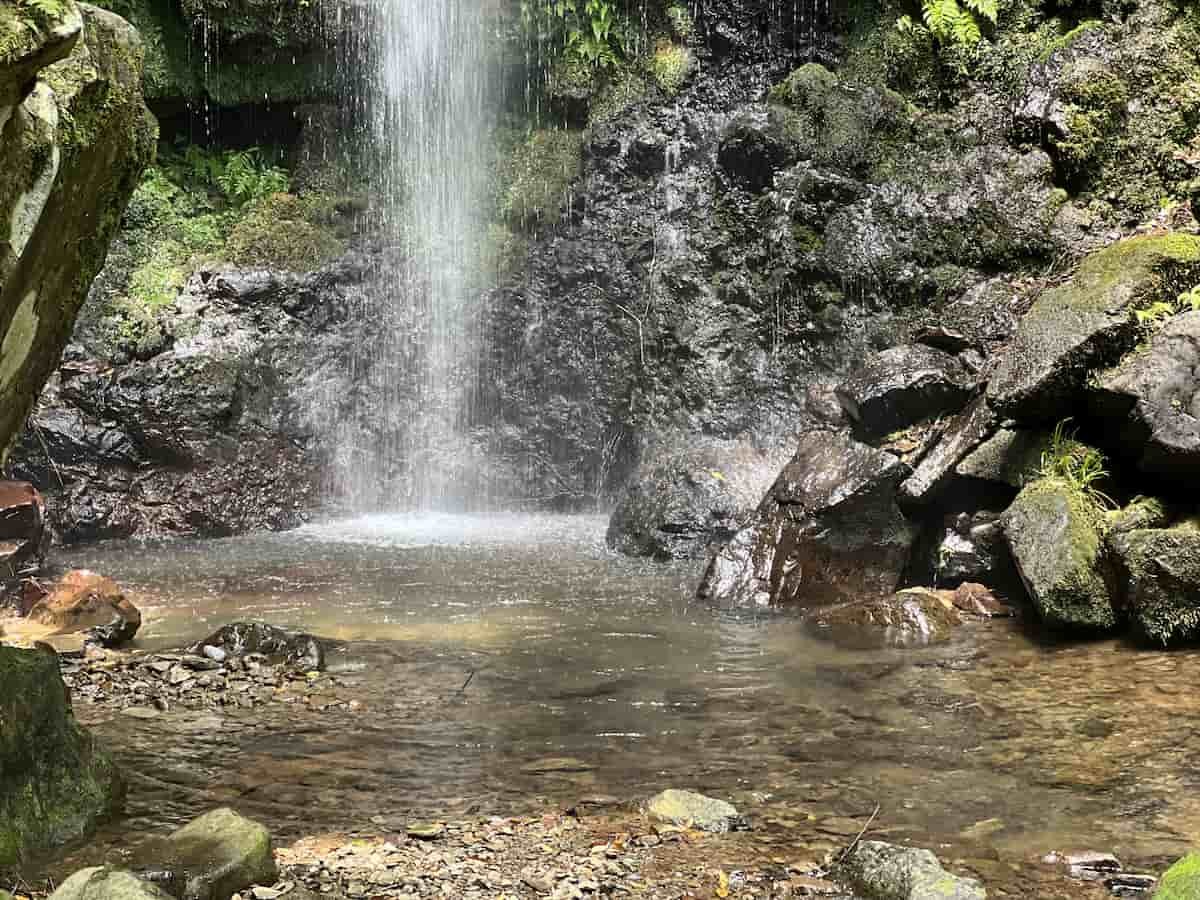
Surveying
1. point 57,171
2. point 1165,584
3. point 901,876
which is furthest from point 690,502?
point 57,171

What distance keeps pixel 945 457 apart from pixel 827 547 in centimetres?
136

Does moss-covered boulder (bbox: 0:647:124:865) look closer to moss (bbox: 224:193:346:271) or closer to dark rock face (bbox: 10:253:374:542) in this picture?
dark rock face (bbox: 10:253:374:542)

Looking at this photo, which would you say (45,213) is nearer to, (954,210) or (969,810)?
(969,810)

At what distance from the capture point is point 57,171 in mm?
4156

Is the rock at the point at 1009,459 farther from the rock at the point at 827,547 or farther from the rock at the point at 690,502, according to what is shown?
the rock at the point at 690,502

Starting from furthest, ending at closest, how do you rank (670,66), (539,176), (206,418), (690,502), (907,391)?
(539,176) < (670,66) < (206,418) < (690,502) < (907,391)

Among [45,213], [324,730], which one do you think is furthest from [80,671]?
[45,213]

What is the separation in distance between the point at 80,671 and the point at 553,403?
823 cm

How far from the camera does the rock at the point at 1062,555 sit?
7.52 meters

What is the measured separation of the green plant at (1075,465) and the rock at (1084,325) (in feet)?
0.75

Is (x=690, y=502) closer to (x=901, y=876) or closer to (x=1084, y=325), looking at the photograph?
(x=1084, y=325)

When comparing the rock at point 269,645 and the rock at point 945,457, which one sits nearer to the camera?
the rock at point 269,645

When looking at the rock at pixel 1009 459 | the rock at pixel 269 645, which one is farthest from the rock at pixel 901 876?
the rock at pixel 1009 459

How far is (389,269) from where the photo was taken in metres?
15.4
